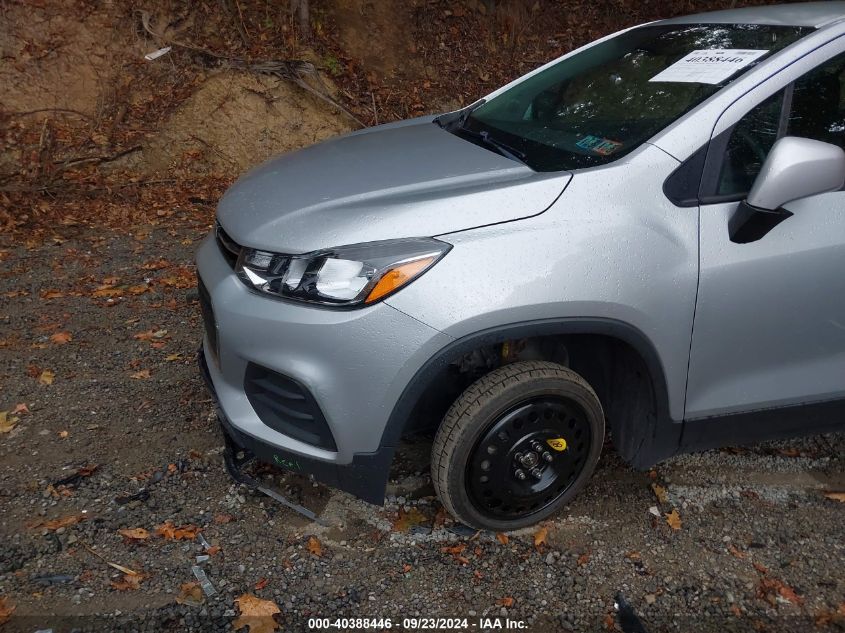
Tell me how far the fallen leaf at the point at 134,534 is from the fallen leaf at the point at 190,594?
317mm

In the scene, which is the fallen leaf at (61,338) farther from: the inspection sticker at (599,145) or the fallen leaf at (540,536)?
the inspection sticker at (599,145)

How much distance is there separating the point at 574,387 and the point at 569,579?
0.71 metres

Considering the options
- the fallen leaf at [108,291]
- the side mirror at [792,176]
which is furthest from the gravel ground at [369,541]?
the side mirror at [792,176]

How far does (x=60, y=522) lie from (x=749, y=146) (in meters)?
2.92

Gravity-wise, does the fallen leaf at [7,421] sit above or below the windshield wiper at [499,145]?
below

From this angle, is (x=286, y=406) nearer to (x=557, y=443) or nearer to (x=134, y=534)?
(x=134, y=534)

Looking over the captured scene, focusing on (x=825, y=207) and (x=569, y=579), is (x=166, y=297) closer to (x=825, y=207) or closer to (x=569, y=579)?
(x=569, y=579)

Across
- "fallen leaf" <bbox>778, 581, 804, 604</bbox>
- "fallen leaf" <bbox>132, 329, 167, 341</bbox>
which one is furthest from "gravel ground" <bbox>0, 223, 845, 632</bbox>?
"fallen leaf" <bbox>132, 329, 167, 341</bbox>

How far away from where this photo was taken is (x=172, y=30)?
7.31 meters

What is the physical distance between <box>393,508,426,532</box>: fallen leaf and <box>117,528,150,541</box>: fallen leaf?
96cm

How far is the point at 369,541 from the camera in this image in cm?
281

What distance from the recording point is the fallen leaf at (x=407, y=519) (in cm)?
289

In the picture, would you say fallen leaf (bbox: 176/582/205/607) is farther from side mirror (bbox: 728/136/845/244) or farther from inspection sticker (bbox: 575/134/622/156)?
side mirror (bbox: 728/136/845/244)

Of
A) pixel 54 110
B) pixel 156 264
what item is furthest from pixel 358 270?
pixel 54 110
